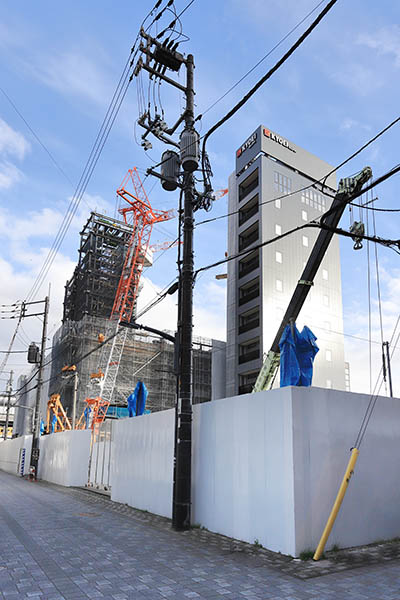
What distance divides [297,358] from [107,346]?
44235mm

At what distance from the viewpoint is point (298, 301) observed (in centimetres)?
1198

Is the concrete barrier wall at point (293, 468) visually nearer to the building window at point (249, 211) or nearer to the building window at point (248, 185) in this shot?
the building window at point (249, 211)

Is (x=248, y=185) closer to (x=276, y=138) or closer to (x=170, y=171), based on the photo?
(x=276, y=138)

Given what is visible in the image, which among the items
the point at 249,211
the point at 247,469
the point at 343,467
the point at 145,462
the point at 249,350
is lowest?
the point at 145,462

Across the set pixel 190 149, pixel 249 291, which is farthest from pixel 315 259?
pixel 249 291

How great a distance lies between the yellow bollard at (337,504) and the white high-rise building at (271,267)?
35672 millimetres

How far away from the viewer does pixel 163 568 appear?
6629 mm

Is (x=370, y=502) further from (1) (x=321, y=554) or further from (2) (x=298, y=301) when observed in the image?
(2) (x=298, y=301)

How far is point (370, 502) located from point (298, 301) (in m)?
5.09

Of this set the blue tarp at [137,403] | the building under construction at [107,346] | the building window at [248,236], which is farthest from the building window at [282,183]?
the blue tarp at [137,403]

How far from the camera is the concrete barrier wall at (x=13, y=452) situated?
3031 cm

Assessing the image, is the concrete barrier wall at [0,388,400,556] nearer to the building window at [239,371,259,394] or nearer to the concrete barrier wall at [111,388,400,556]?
the concrete barrier wall at [111,388,400,556]

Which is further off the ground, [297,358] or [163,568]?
[297,358]

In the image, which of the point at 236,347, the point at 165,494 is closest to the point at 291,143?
the point at 236,347
